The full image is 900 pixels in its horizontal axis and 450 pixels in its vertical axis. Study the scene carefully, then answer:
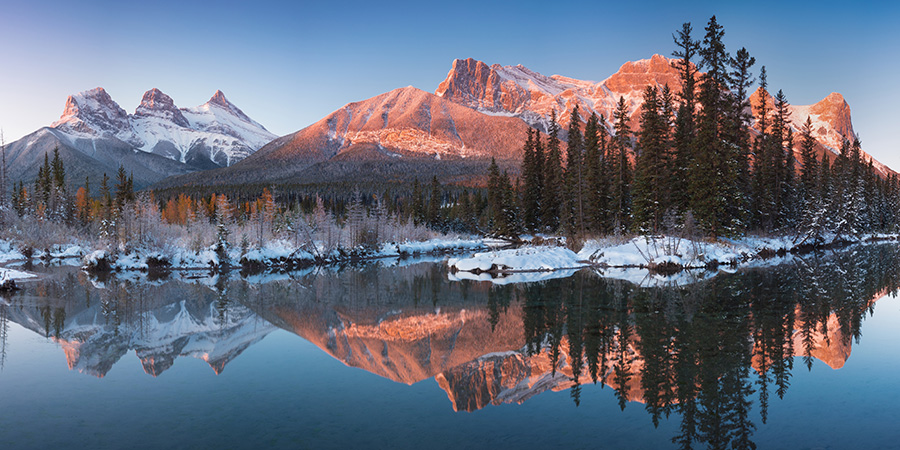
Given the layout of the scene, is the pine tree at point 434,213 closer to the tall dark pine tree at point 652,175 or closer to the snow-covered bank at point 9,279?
the tall dark pine tree at point 652,175

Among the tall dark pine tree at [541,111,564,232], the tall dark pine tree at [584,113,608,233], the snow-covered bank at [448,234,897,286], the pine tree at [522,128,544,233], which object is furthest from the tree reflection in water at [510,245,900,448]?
the pine tree at [522,128,544,233]

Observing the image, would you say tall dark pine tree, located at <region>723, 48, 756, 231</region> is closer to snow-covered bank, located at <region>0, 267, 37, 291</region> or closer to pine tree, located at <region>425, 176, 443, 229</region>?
snow-covered bank, located at <region>0, 267, 37, 291</region>

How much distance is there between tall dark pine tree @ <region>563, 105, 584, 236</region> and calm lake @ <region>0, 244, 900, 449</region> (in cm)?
3159

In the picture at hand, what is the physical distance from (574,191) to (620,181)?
16.6 ft

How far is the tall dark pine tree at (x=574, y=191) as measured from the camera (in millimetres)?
56469

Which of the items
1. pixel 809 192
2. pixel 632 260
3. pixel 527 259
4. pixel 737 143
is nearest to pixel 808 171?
pixel 809 192

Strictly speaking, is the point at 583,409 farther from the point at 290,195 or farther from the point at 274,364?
the point at 290,195

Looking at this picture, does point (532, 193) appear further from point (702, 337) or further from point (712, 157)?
point (702, 337)

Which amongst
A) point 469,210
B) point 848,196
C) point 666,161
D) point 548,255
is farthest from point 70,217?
point 848,196

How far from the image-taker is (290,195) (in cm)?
18275

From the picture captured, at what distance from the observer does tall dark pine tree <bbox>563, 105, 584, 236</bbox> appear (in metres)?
56.5

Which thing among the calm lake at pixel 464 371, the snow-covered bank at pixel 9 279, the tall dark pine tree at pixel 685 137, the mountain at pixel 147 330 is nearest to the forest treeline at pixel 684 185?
the tall dark pine tree at pixel 685 137

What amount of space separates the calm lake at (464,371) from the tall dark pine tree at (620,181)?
2873 cm

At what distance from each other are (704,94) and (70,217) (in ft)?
265
